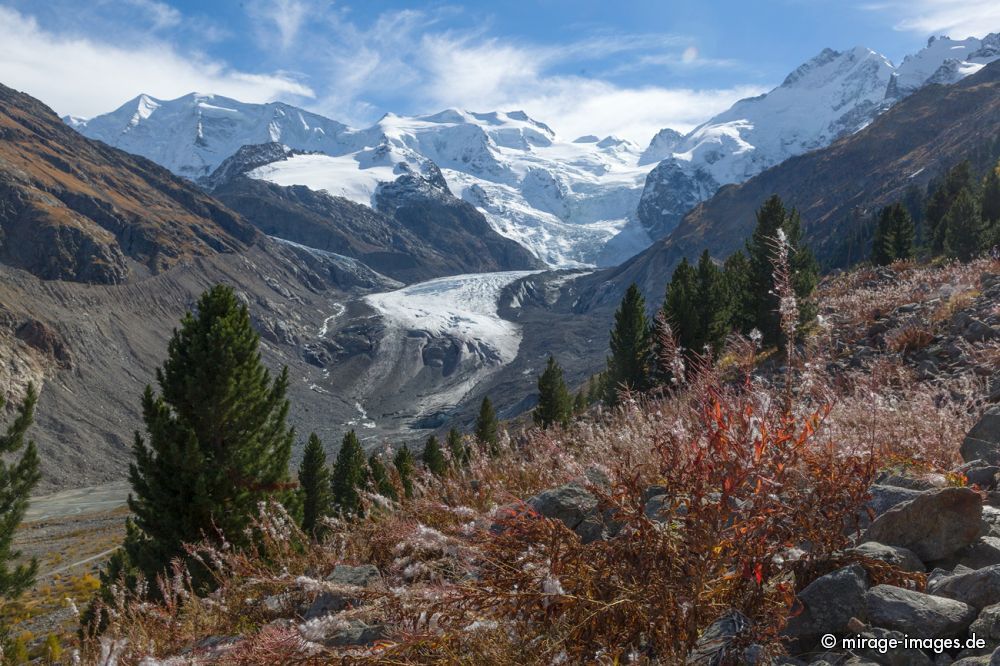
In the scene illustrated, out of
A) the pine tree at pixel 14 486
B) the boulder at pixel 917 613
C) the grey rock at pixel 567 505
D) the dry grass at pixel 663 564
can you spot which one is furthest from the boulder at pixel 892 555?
the pine tree at pixel 14 486

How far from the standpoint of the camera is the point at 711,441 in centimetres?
284

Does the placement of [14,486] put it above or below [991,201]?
below

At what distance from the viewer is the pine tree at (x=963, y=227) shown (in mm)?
40531

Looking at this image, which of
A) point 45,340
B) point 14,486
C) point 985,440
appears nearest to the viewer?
point 985,440

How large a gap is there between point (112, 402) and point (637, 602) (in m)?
→ 167

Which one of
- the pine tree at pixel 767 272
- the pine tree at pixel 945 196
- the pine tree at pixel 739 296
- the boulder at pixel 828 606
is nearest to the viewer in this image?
the boulder at pixel 828 606

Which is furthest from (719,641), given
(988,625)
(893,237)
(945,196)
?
(945,196)

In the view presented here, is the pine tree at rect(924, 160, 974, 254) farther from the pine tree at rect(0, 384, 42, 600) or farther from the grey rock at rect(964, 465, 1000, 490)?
the pine tree at rect(0, 384, 42, 600)

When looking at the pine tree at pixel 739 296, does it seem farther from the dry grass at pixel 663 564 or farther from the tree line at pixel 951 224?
the dry grass at pixel 663 564

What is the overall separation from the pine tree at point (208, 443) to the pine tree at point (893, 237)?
148 feet

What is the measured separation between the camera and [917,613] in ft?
8.93

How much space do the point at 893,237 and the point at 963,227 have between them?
633 cm

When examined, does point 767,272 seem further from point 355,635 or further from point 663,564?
point 355,635

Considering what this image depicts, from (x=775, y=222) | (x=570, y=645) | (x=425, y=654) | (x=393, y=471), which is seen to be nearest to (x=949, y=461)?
(x=570, y=645)
